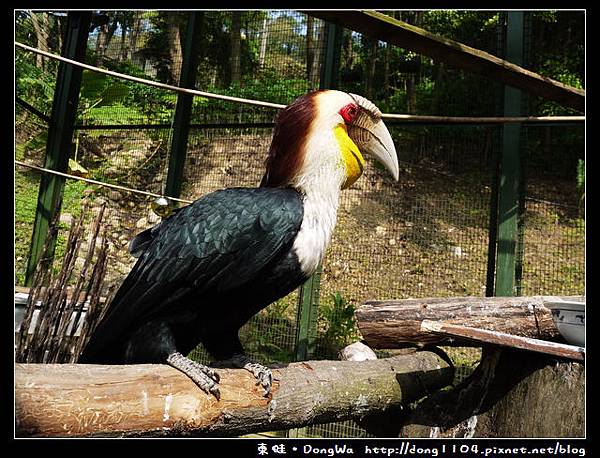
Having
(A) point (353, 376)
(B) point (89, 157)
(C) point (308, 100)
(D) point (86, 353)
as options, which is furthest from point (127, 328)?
(B) point (89, 157)

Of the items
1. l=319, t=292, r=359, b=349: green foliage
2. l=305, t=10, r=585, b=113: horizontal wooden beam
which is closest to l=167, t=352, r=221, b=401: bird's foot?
l=305, t=10, r=585, b=113: horizontal wooden beam

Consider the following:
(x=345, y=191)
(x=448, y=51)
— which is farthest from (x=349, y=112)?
(x=345, y=191)

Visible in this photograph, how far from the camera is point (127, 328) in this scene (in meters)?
1.78

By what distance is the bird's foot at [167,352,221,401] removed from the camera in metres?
1.55

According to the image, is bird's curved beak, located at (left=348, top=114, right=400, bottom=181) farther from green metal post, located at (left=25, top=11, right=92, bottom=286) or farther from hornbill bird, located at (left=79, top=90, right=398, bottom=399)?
green metal post, located at (left=25, top=11, right=92, bottom=286)

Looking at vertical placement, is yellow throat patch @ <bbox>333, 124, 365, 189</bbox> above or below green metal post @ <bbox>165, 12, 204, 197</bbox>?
below

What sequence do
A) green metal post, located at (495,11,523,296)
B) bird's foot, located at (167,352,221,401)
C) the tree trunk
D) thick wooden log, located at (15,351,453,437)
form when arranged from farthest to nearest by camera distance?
the tree trunk, green metal post, located at (495,11,523,296), bird's foot, located at (167,352,221,401), thick wooden log, located at (15,351,453,437)

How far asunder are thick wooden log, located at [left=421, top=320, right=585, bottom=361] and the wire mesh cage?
57.9 inches

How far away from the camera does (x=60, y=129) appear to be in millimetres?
4879

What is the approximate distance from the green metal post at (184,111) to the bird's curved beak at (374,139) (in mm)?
2513

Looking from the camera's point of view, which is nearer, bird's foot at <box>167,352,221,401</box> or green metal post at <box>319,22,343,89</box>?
bird's foot at <box>167,352,221,401</box>

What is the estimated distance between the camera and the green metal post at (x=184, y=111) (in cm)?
441

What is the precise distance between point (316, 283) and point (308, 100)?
2037 millimetres

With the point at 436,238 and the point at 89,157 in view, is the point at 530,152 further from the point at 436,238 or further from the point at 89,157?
the point at 89,157
